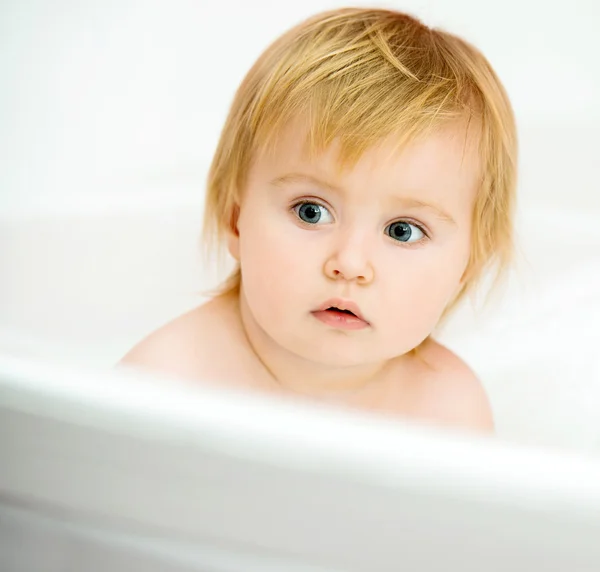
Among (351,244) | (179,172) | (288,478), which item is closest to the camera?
(288,478)

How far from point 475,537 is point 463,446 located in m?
0.06

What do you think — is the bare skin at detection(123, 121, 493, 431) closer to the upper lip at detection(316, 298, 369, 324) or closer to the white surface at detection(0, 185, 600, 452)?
the upper lip at detection(316, 298, 369, 324)

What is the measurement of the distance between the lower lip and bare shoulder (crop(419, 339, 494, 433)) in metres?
0.21

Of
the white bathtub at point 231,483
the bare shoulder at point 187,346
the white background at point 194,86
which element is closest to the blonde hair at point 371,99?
the bare shoulder at point 187,346

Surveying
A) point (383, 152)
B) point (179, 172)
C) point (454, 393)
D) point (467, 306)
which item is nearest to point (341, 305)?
point (383, 152)

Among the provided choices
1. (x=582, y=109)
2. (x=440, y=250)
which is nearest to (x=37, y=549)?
(x=440, y=250)

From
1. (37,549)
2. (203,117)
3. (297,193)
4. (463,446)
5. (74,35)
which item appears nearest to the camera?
(463,446)

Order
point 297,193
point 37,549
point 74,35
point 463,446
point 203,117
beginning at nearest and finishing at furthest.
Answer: point 463,446 → point 37,549 → point 297,193 → point 74,35 → point 203,117

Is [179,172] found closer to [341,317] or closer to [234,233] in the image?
[234,233]

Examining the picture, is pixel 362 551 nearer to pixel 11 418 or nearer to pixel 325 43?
pixel 11 418

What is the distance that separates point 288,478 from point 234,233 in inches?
17.7

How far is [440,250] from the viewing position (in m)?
0.84

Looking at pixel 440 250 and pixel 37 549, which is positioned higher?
pixel 440 250

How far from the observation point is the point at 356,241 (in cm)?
79
